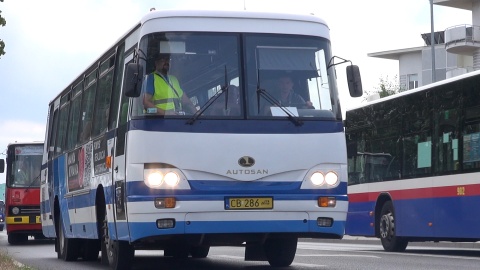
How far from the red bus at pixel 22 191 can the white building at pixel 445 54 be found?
29190 millimetres

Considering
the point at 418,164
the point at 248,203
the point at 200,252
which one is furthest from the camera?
the point at 418,164

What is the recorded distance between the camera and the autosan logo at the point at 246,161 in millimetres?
13695

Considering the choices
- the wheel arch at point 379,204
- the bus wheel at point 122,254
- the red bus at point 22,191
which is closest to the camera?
the bus wheel at point 122,254

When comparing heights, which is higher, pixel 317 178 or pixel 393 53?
pixel 393 53

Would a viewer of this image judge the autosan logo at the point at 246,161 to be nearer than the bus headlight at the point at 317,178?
Yes

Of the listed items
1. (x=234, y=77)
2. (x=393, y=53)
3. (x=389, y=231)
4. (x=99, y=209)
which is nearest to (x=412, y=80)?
(x=393, y=53)

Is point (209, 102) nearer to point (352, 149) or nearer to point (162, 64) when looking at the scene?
point (162, 64)

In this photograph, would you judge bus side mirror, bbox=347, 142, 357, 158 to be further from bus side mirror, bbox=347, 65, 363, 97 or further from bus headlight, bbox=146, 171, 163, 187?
bus headlight, bbox=146, 171, 163, 187

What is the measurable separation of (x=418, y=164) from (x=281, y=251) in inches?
285

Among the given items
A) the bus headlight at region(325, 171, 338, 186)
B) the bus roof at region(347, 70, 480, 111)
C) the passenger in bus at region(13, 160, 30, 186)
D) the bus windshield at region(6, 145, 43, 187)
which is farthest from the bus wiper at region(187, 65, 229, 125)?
the passenger in bus at region(13, 160, 30, 186)

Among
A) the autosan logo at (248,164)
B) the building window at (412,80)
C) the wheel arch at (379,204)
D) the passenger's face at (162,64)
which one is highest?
the building window at (412,80)

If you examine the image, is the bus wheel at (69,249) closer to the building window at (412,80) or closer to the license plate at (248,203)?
the license plate at (248,203)

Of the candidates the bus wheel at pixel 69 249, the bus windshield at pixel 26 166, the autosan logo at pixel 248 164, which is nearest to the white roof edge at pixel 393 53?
the bus windshield at pixel 26 166

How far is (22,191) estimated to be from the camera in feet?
123
